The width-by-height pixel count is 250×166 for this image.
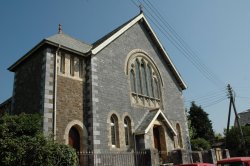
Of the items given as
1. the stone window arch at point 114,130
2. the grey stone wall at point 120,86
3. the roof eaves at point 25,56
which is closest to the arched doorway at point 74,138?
the grey stone wall at point 120,86

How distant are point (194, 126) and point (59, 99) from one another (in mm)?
38341

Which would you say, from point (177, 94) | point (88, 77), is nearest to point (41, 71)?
point (88, 77)

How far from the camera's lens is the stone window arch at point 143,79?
19.3 metres

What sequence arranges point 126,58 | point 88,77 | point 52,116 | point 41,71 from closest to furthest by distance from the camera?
point 52,116 < point 41,71 < point 88,77 < point 126,58

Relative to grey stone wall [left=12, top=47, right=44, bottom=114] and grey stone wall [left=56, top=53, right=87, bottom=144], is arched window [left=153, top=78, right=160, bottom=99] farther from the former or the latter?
grey stone wall [left=12, top=47, right=44, bottom=114]

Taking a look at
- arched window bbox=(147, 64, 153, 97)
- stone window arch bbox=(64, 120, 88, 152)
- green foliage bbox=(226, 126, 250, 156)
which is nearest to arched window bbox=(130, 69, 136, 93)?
arched window bbox=(147, 64, 153, 97)

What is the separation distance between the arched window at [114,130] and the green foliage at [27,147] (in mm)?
5001

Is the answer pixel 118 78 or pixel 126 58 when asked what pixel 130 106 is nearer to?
pixel 118 78

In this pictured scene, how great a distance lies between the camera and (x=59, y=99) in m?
14.3

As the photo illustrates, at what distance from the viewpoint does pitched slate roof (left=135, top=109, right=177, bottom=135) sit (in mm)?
17364

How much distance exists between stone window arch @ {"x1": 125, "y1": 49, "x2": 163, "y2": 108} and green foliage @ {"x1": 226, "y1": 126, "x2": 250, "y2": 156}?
1428 cm

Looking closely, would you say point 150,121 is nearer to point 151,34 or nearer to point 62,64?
point 62,64

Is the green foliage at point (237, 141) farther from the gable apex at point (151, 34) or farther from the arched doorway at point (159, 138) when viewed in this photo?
the arched doorway at point (159, 138)

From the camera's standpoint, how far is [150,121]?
59.2ft
